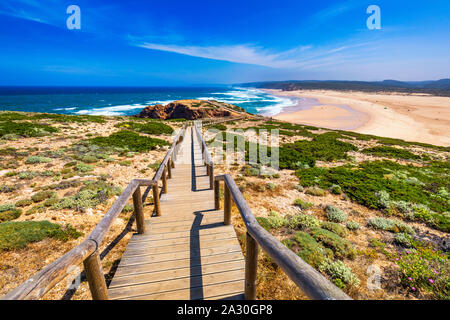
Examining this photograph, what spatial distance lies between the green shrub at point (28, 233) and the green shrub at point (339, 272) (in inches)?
241

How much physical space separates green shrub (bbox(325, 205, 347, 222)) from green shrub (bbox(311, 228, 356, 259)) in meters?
1.19

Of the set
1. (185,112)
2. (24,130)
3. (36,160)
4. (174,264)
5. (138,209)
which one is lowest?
(174,264)

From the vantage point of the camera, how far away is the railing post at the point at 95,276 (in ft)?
7.92

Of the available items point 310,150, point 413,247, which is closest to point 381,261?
point 413,247

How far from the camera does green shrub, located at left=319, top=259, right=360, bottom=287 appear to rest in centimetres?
394

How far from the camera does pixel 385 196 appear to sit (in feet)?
26.1

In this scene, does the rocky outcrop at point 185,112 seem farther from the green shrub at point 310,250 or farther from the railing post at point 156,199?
the green shrub at point 310,250

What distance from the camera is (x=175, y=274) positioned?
11.2 feet

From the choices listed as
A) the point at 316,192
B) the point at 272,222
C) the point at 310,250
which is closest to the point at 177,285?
the point at 310,250

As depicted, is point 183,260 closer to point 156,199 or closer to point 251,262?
point 251,262

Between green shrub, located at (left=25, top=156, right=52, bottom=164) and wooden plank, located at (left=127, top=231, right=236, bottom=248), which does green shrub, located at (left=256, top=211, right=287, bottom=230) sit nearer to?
wooden plank, located at (left=127, top=231, right=236, bottom=248)

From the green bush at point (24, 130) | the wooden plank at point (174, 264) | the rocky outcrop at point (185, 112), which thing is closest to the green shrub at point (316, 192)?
the wooden plank at point (174, 264)

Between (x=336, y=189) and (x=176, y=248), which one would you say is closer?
(x=176, y=248)

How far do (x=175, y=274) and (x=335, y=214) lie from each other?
5.77 m
